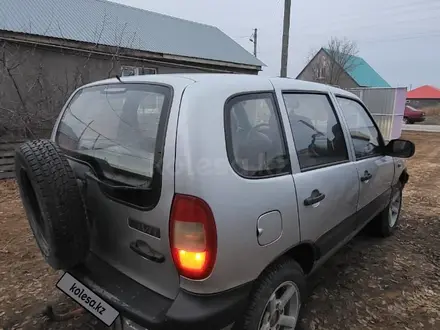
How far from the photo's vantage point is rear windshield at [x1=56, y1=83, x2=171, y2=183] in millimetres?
1729

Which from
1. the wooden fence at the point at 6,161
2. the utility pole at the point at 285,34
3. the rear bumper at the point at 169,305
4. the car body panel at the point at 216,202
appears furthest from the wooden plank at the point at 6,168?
the utility pole at the point at 285,34

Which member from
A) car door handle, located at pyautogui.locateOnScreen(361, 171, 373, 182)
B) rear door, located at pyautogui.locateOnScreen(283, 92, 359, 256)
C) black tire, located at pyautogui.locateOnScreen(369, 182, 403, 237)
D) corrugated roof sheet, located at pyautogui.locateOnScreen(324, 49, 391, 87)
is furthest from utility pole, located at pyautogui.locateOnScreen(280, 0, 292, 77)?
corrugated roof sheet, located at pyautogui.locateOnScreen(324, 49, 391, 87)

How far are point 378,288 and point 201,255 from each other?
2132 mm

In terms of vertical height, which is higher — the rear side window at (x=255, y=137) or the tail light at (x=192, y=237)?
the rear side window at (x=255, y=137)

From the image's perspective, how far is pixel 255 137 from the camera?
1867 millimetres

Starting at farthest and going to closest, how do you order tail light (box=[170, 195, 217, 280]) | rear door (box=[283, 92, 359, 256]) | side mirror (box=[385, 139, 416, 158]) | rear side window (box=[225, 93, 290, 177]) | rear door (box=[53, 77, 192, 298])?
side mirror (box=[385, 139, 416, 158]), rear door (box=[283, 92, 359, 256]), rear side window (box=[225, 93, 290, 177]), rear door (box=[53, 77, 192, 298]), tail light (box=[170, 195, 217, 280])

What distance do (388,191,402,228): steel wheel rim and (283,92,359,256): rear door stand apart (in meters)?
1.40

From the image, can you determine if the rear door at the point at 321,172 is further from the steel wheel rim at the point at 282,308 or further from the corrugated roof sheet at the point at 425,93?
Result: the corrugated roof sheet at the point at 425,93

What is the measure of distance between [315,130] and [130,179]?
4.40ft

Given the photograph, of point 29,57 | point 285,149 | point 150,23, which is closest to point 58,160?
point 285,149

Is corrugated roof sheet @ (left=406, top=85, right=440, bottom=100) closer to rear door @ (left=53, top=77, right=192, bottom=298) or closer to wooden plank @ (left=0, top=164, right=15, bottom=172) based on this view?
wooden plank @ (left=0, top=164, right=15, bottom=172)

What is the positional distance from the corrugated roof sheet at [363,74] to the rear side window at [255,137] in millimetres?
34370

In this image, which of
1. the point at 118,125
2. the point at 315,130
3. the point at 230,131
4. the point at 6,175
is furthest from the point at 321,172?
the point at 6,175

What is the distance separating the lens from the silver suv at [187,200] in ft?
Result: 5.05
